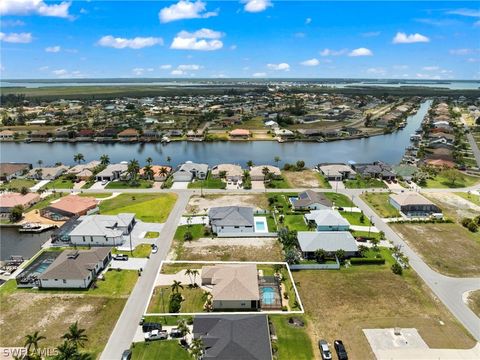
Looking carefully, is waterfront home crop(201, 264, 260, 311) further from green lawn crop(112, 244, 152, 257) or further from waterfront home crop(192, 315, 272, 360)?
green lawn crop(112, 244, 152, 257)

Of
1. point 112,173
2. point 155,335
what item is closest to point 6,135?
point 112,173

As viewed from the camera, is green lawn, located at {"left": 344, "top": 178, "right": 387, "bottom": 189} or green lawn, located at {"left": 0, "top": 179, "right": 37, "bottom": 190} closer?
green lawn, located at {"left": 0, "top": 179, "right": 37, "bottom": 190}

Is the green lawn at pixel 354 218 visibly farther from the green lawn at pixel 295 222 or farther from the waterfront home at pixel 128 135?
the waterfront home at pixel 128 135

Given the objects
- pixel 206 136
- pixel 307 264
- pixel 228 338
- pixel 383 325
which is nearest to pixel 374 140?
pixel 206 136

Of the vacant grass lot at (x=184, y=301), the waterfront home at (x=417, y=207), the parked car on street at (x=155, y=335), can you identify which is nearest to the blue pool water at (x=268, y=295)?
the vacant grass lot at (x=184, y=301)

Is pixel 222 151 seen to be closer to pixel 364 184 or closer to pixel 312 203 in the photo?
pixel 364 184

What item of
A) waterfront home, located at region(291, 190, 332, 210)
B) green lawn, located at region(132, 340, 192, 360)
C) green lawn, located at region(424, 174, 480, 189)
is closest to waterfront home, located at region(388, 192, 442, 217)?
waterfront home, located at region(291, 190, 332, 210)

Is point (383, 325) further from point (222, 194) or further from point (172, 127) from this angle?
point (172, 127)

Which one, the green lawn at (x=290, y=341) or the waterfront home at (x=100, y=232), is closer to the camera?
the green lawn at (x=290, y=341)
